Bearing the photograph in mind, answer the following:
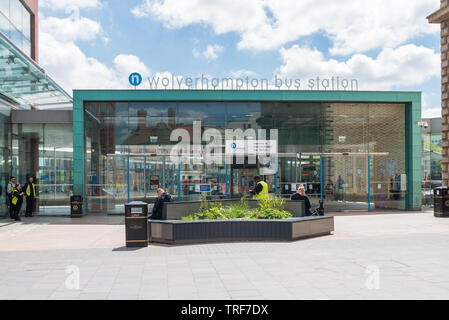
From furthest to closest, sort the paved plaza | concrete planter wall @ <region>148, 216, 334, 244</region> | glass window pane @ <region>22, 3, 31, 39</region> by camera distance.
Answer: glass window pane @ <region>22, 3, 31, 39</region> < concrete planter wall @ <region>148, 216, 334, 244</region> < the paved plaza

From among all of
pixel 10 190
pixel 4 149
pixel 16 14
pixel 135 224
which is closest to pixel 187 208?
pixel 135 224

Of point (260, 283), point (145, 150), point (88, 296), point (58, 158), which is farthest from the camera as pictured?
point (58, 158)

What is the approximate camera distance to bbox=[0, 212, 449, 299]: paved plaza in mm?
6383

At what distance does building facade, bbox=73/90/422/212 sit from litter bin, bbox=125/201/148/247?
9.57 meters

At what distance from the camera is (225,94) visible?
20391 mm

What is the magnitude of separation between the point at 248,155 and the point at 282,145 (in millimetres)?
1713

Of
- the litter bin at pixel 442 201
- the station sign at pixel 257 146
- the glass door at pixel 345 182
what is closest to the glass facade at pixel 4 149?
the station sign at pixel 257 146

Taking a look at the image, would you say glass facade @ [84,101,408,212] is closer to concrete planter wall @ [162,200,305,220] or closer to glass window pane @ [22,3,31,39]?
concrete planter wall @ [162,200,305,220]

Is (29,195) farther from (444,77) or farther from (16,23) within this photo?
(444,77)

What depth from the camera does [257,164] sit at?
20828 mm

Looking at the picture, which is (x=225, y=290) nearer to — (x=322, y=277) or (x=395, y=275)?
(x=322, y=277)

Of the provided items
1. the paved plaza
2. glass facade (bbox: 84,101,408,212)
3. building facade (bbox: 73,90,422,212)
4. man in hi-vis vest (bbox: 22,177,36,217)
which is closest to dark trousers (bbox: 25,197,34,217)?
man in hi-vis vest (bbox: 22,177,36,217)

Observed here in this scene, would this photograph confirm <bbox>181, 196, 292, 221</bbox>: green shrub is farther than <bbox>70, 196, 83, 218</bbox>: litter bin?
No
